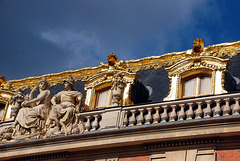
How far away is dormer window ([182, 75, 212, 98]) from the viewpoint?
84.8 ft

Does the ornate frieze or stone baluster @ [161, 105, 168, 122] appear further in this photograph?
the ornate frieze

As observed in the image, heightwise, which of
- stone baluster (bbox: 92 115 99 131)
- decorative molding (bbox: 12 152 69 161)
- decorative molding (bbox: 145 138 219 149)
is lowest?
decorative molding (bbox: 12 152 69 161)

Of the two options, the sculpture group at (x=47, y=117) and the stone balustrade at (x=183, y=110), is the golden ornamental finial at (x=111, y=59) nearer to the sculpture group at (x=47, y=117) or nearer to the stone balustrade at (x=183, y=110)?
the sculpture group at (x=47, y=117)

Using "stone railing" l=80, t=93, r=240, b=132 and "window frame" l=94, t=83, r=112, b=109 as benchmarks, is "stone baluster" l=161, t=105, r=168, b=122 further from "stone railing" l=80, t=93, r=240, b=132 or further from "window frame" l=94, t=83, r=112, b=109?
"window frame" l=94, t=83, r=112, b=109

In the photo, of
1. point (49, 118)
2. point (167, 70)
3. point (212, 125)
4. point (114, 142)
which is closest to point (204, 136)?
point (212, 125)

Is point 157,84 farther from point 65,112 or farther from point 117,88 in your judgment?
point 65,112

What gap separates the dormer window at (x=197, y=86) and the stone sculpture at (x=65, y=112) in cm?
436

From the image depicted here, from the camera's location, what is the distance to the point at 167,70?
2705 centimetres

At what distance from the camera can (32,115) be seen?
26.7 m

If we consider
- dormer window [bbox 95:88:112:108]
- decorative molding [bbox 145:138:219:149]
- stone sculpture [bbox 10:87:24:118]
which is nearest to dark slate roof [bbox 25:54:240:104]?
dormer window [bbox 95:88:112:108]

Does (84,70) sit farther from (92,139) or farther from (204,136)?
(204,136)

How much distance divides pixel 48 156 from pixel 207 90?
6860 mm

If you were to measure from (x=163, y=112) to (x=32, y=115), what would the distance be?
19.2 feet

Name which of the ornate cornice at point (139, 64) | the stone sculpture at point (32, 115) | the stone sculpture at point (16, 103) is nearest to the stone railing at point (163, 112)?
the stone sculpture at point (32, 115)
